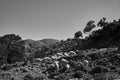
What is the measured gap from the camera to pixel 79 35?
5734 cm

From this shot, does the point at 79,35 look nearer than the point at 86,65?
No

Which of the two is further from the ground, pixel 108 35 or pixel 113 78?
pixel 108 35

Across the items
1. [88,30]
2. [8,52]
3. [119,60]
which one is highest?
[88,30]

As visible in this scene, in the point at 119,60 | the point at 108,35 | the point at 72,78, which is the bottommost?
the point at 72,78

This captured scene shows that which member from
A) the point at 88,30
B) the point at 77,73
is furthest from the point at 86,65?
the point at 88,30

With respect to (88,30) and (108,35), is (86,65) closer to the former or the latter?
(108,35)

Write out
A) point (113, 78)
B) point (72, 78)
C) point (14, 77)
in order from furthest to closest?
1. point (14, 77)
2. point (72, 78)
3. point (113, 78)

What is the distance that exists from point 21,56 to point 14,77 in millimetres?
17309

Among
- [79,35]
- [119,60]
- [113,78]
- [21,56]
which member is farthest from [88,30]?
[113,78]

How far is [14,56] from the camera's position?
29453 millimetres

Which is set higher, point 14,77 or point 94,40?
point 94,40

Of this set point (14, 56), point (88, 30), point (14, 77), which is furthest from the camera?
point (88, 30)

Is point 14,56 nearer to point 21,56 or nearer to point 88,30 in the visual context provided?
point 21,56

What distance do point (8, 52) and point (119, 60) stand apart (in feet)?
69.7
